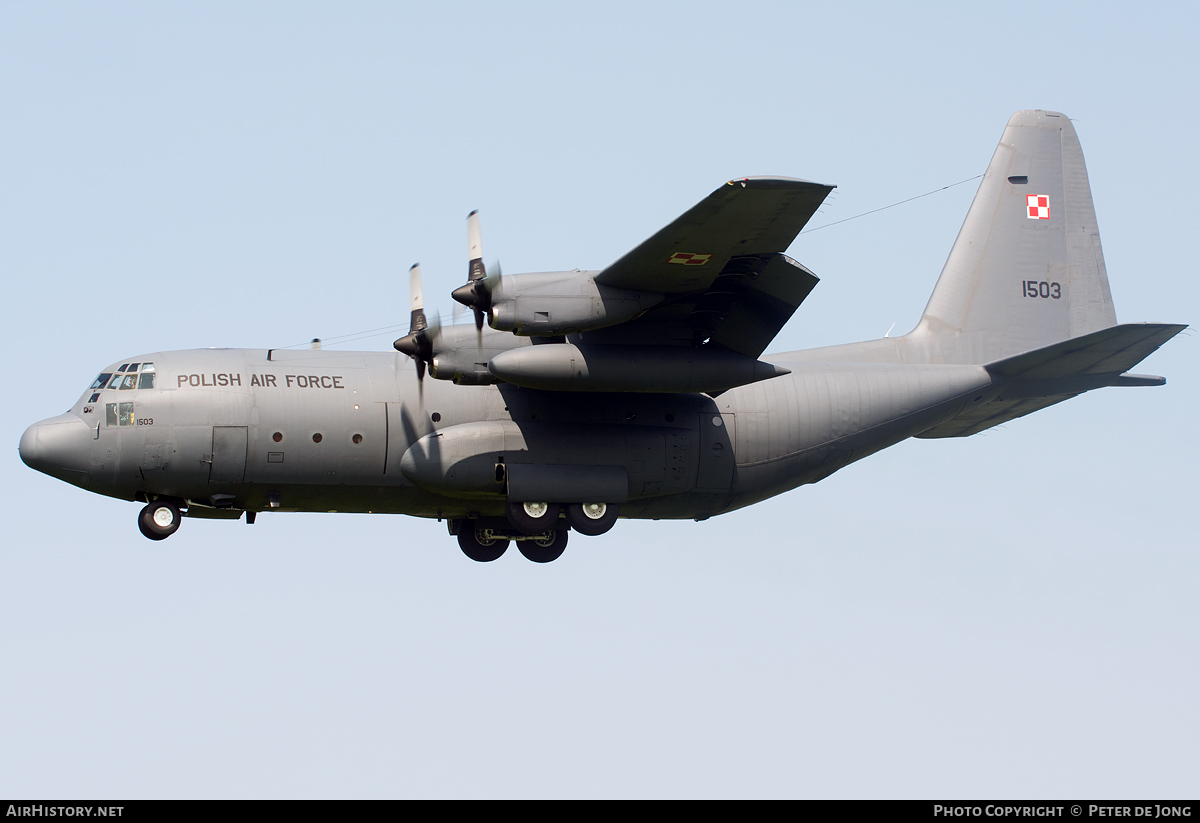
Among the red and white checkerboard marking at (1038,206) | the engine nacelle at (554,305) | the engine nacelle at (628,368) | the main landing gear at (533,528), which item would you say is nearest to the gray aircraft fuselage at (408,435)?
the main landing gear at (533,528)

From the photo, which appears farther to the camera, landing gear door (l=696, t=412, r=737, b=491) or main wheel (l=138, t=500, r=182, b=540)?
landing gear door (l=696, t=412, r=737, b=491)

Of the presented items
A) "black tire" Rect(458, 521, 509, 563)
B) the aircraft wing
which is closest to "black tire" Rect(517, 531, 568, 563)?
"black tire" Rect(458, 521, 509, 563)

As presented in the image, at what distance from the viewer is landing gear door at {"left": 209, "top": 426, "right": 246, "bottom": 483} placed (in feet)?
59.1

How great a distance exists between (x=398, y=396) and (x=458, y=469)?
123cm

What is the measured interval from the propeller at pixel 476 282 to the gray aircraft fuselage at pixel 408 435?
1634 mm

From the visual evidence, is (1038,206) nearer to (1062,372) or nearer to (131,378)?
(1062,372)

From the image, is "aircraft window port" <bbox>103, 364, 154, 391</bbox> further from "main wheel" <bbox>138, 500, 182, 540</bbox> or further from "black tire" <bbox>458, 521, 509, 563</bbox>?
"black tire" <bbox>458, 521, 509, 563</bbox>

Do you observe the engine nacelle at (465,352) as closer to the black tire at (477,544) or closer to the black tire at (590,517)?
the black tire at (590,517)

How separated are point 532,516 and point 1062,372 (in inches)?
306

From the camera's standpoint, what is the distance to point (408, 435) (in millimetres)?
18578

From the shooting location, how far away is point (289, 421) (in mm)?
18188

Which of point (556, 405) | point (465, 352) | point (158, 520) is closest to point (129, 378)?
point (158, 520)

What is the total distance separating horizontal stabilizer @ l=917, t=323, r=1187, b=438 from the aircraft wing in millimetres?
4058
